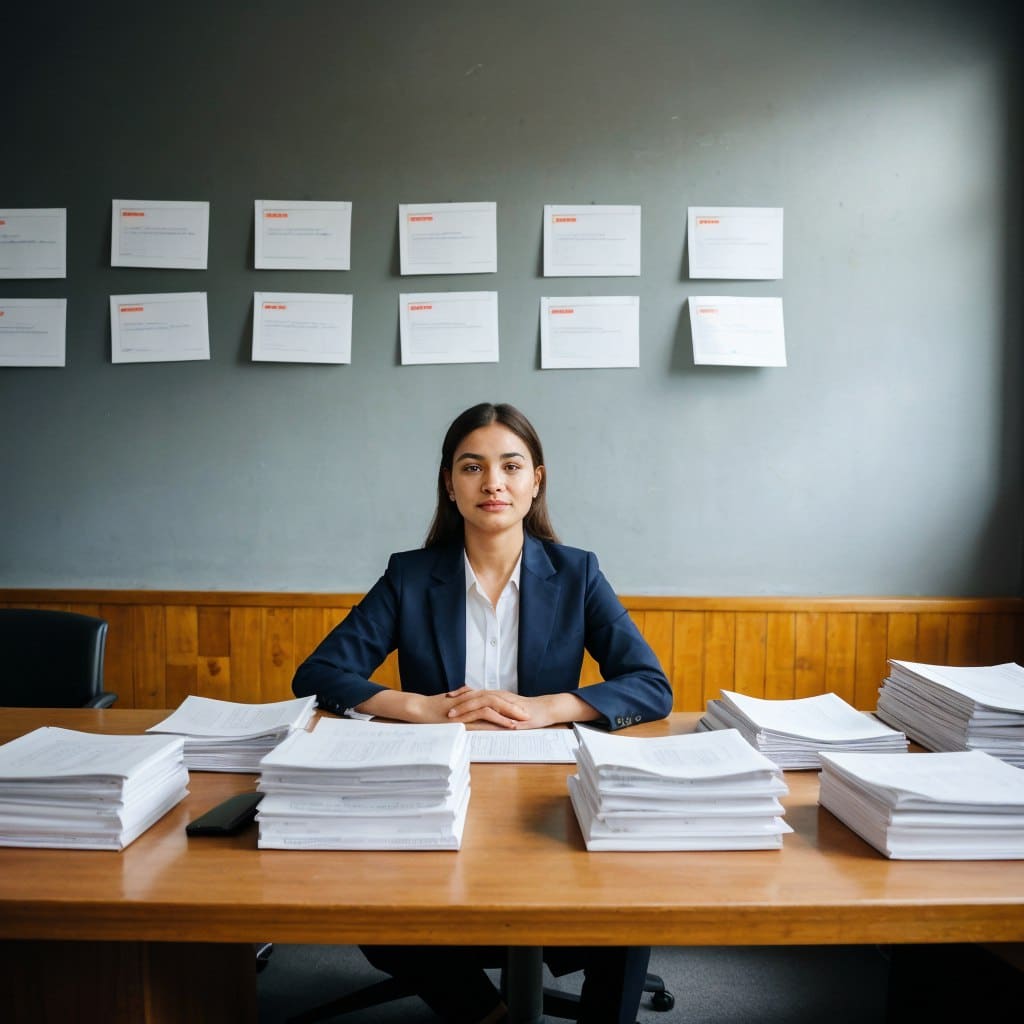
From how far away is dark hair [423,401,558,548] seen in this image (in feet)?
6.17

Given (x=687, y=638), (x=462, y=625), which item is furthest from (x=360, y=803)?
(x=687, y=638)

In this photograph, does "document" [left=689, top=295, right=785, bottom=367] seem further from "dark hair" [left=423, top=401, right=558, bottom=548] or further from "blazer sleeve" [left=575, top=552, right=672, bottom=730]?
"blazer sleeve" [left=575, top=552, right=672, bottom=730]

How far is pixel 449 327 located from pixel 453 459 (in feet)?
2.73

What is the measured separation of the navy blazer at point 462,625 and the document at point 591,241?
→ 1.10 metres

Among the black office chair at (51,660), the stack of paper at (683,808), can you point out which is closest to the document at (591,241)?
the black office chair at (51,660)

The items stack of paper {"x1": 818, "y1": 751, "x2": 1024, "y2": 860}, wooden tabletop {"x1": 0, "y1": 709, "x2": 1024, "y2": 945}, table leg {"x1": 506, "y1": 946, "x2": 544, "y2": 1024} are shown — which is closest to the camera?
wooden tabletop {"x1": 0, "y1": 709, "x2": 1024, "y2": 945}

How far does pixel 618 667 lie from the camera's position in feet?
5.58

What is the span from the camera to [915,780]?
0.99m

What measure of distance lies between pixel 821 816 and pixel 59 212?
2810 millimetres

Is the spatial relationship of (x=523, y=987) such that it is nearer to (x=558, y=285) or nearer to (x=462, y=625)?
(x=462, y=625)

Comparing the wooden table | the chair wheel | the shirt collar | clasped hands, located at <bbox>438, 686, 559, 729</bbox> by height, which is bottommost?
the chair wheel

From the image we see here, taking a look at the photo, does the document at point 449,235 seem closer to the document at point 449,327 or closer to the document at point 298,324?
the document at point 449,327

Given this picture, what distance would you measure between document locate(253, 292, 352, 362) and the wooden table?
6.03ft

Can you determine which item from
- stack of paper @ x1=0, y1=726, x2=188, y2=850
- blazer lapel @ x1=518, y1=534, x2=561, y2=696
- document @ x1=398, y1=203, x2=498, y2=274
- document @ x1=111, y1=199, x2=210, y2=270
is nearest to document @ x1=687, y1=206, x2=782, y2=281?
document @ x1=398, y1=203, x2=498, y2=274
